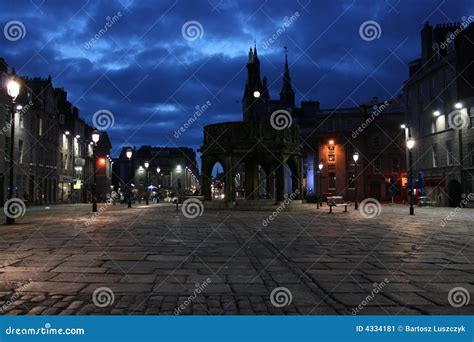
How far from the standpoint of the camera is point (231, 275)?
7215 millimetres

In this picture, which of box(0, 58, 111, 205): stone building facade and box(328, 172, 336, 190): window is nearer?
A: box(0, 58, 111, 205): stone building facade

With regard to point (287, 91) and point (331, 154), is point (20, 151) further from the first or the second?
point (287, 91)

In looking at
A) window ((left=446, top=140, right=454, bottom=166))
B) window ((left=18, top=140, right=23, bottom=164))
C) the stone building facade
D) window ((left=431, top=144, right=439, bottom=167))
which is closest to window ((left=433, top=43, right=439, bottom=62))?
window ((left=431, top=144, right=439, bottom=167))

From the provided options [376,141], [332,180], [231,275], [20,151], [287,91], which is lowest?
[231,275]

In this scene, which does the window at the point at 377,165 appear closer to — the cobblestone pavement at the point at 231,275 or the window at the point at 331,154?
the window at the point at 331,154

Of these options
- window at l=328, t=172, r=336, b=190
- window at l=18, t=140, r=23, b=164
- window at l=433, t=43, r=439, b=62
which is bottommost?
window at l=328, t=172, r=336, b=190

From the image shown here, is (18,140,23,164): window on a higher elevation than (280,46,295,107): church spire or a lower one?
lower

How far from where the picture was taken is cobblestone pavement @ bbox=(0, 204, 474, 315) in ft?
17.3

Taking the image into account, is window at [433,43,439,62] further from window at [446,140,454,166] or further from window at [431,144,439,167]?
window at [446,140,454,166]

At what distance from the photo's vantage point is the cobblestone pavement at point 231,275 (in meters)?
5.28

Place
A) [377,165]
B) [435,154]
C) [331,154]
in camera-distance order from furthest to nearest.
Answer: [331,154] → [377,165] → [435,154]

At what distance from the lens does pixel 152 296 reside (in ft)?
18.8

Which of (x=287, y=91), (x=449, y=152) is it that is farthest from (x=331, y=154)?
(x=287, y=91)

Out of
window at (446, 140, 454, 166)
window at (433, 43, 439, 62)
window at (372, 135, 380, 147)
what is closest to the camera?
window at (446, 140, 454, 166)
